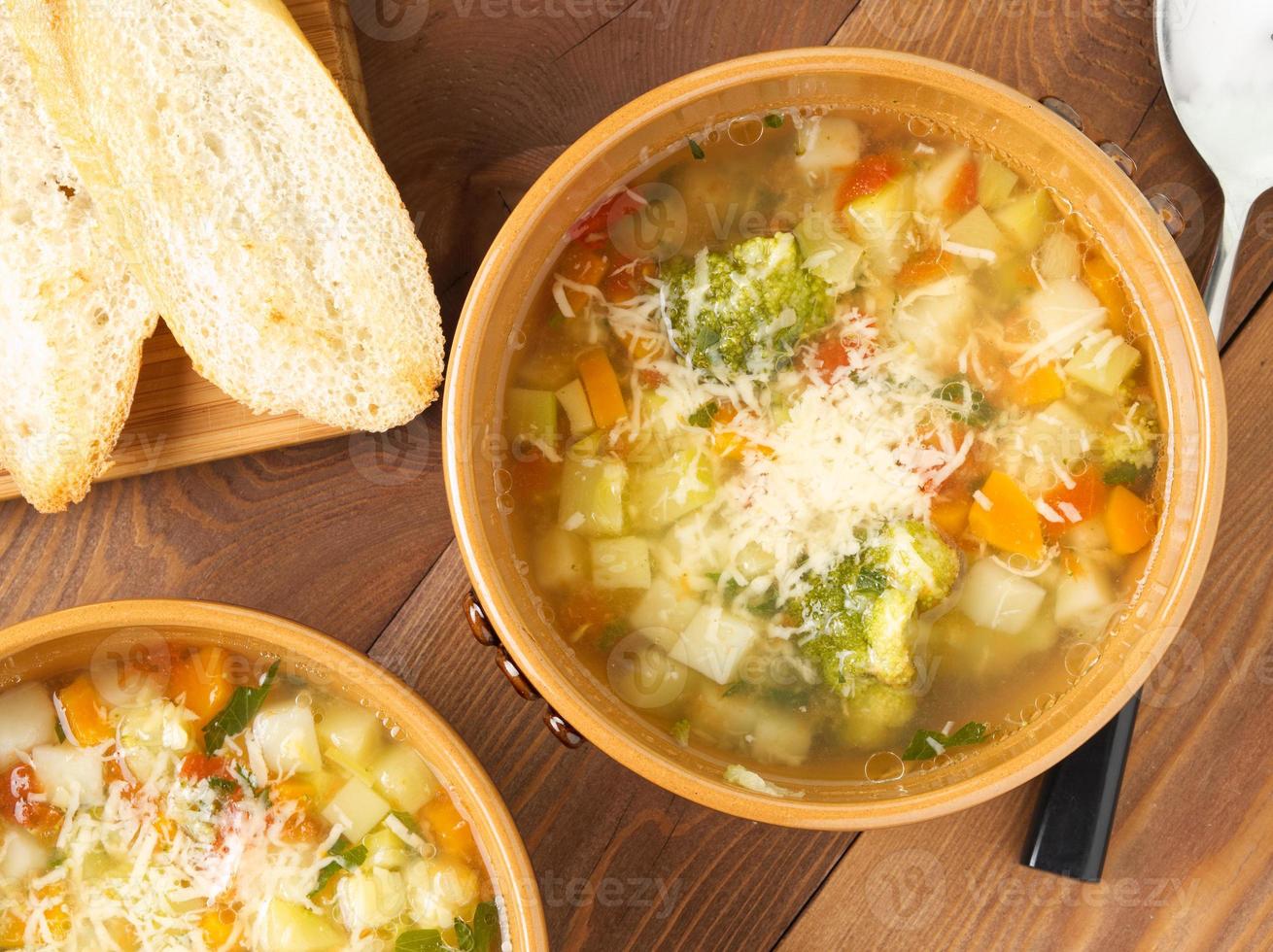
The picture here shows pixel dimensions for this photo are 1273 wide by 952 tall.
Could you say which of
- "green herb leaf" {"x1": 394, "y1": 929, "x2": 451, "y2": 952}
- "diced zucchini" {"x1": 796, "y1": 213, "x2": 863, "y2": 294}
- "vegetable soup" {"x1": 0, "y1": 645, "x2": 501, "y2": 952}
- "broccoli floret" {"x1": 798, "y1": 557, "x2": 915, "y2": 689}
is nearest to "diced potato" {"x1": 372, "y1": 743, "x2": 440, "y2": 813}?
"vegetable soup" {"x1": 0, "y1": 645, "x2": 501, "y2": 952}

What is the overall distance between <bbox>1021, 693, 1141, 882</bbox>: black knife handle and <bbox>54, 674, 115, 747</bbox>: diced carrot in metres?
1.69

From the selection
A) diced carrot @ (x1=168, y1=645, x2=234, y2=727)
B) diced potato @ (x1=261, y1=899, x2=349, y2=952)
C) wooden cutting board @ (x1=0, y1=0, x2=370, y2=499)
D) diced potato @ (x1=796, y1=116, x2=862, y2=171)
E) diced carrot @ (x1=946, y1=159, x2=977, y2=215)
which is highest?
diced potato @ (x1=796, y1=116, x2=862, y2=171)

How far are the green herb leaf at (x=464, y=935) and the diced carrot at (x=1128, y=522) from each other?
1.28m

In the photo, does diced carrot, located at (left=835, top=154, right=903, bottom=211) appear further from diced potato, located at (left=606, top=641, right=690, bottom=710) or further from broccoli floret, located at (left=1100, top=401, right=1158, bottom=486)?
diced potato, located at (left=606, top=641, right=690, bottom=710)

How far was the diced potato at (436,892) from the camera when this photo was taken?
187 cm

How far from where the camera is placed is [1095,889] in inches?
81.1

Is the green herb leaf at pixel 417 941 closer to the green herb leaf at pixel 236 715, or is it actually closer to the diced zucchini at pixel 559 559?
the green herb leaf at pixel 236 715

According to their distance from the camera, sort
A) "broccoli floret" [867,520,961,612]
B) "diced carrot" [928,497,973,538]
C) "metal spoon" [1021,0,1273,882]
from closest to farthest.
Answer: "broccoli floret" [867,520,961,612], "diced carrot" [928,497,973,538], "metal spoon" [1021,0,1273,882]

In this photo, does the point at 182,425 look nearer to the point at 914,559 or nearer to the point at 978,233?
the point at 914,559

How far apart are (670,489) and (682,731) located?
408 millimetres

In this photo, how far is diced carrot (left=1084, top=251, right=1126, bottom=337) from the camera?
1.80 meters

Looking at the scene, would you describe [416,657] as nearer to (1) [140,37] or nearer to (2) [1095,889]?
(1) [140,37]

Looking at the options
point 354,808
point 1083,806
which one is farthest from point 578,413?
point 1083,806

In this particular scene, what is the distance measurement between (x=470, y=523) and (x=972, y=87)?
101cm
